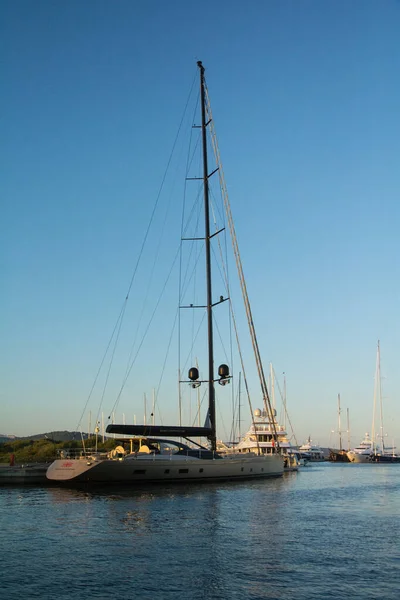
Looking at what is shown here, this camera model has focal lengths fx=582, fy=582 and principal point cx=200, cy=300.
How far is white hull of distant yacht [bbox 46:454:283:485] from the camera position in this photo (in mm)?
35938

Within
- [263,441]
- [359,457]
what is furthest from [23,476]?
[359,457]

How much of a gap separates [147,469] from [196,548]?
19.0 meters

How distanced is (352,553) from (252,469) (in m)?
26.3

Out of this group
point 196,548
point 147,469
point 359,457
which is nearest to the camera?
point 196,548

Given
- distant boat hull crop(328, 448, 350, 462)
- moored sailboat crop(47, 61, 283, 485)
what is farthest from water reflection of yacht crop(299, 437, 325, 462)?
moored sailboat crop(47, 61, 283, 485)

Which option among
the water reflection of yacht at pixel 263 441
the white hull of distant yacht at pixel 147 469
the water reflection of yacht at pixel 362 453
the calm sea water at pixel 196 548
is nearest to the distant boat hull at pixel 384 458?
the water reflection of yacht at pixel 362 453

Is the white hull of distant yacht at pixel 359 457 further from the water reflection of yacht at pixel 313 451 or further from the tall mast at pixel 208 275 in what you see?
the tall mast at pixel 208 275

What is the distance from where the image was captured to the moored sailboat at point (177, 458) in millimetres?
36250

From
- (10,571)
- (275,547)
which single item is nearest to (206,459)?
(275,547)

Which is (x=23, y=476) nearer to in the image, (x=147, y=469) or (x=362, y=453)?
(x=147, y=469)

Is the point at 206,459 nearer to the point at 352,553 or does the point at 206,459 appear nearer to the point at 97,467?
the point at 97,467

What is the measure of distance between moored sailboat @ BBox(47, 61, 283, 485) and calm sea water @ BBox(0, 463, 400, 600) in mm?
3739

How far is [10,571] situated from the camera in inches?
618

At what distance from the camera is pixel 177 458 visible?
39469 mm
